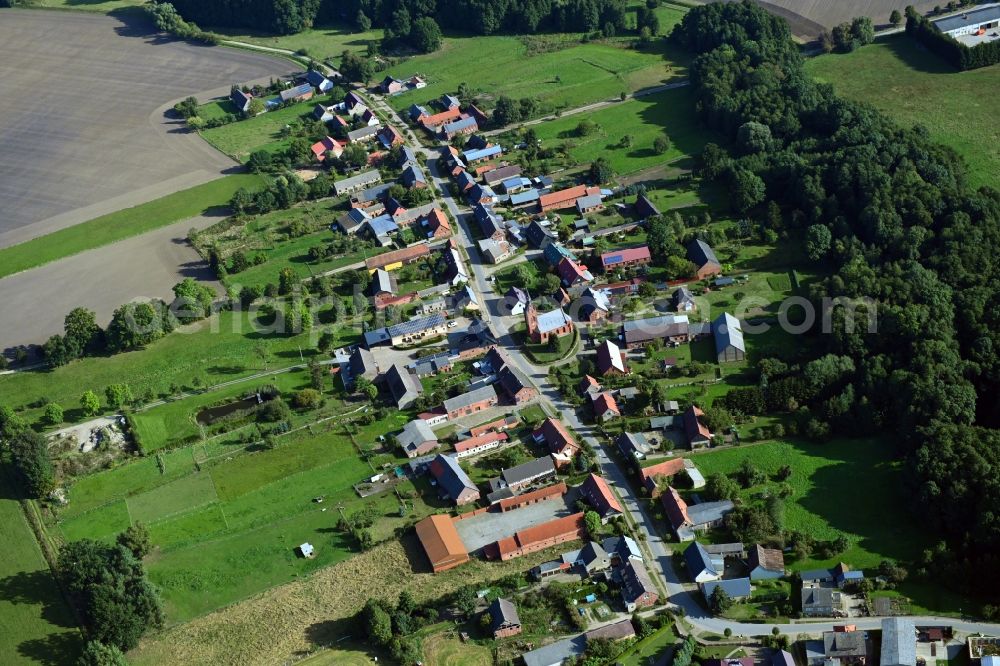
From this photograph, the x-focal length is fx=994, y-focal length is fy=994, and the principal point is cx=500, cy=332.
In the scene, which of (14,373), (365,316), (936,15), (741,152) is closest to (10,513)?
(14,373)

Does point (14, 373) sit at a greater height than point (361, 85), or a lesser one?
lesser

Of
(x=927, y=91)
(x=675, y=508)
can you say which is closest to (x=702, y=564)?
(x=675, y=508)

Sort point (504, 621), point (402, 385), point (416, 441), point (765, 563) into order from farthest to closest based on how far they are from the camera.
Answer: point (402, 385)
point (416, 441)
point (765, 563)
point (504, 621)

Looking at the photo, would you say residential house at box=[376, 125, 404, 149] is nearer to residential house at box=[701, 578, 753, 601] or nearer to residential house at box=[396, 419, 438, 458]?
residential house at box=[396, 419, 438, 458]

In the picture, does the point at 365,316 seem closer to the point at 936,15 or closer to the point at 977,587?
the point at 977,587

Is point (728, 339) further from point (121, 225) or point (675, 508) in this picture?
point (121, 225)

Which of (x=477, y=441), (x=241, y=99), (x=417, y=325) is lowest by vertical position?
(x=477, y=441)
